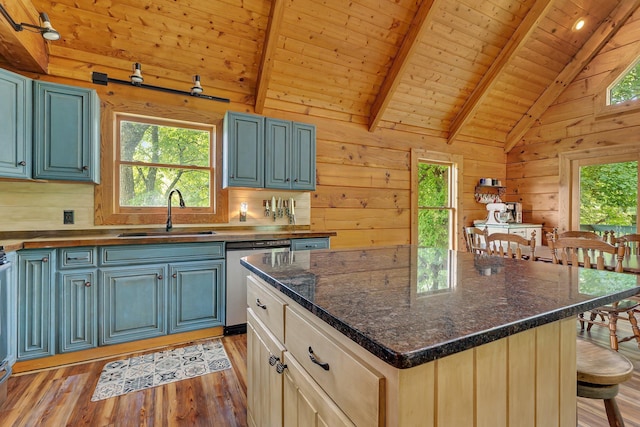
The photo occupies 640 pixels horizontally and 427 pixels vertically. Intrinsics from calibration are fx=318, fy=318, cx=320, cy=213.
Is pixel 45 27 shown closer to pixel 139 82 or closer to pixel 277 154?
pixel 139 82

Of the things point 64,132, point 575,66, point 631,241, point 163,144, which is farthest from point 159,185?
point 575,66

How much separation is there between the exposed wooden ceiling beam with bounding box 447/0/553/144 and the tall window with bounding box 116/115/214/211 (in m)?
3.76

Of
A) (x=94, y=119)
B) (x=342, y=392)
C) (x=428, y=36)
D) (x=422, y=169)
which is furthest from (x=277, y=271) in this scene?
(x=422, y=169)

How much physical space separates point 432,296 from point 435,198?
469 cm

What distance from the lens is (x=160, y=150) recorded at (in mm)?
3357

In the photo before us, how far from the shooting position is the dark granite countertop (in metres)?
0.65

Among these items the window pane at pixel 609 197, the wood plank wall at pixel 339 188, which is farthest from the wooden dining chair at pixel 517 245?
the window pane at pixel 609 197

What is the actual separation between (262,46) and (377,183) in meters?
2.32

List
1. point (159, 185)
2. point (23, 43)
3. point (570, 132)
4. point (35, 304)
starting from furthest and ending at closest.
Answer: point (570, 132), point (159, 185), point (23, 43), point (35, 304)

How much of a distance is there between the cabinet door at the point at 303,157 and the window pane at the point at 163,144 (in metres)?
0.97

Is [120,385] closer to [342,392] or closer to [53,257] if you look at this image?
[53,257]

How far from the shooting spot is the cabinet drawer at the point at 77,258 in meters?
2.37

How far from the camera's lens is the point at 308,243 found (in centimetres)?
338

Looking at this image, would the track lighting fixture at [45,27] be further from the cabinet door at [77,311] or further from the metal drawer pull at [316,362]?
the metal drawer pull at [316,362]
